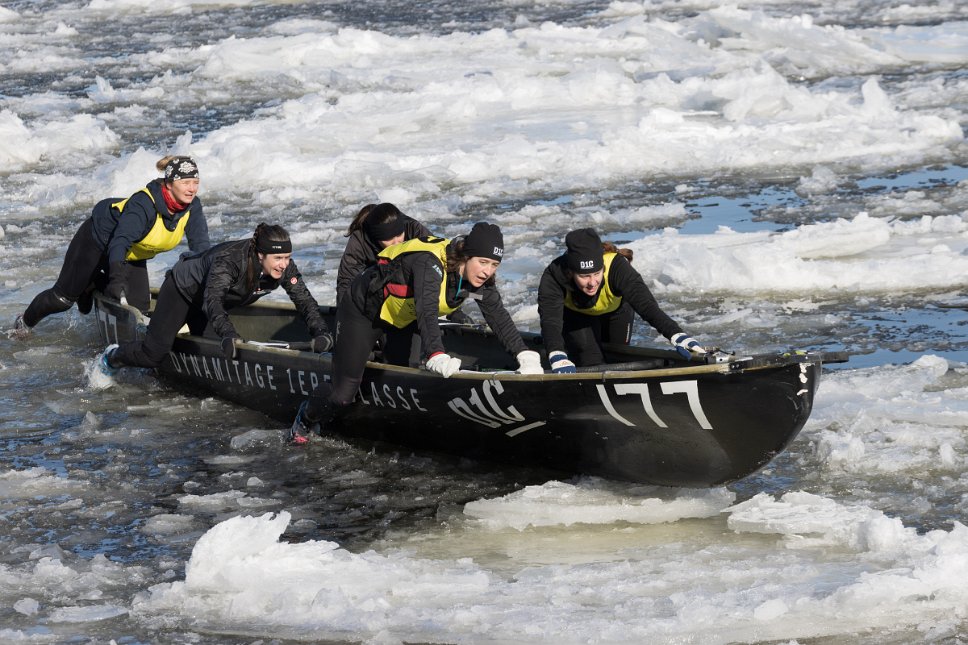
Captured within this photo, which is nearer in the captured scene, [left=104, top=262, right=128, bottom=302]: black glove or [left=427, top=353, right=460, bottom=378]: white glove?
[left=427, top=353, right=460, bottom=378]: white glove

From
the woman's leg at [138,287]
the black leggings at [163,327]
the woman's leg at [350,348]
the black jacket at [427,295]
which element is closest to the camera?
the black jacket at [427,295]

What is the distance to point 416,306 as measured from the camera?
6781mm

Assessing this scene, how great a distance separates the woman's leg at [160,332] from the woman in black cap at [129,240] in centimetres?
52

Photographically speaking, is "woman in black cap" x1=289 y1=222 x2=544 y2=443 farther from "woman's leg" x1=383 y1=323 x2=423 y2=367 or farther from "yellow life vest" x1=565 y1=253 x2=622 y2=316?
"yellow life vest" x1=565 y1=253 x2=622 y2=316

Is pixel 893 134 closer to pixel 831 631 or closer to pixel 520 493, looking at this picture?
pixel 520 493

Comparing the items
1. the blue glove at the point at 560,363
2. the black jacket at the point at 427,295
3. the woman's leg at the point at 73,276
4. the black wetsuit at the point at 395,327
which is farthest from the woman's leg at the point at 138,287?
the blue glove at the point at 560,363

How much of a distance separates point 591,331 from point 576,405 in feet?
3.07

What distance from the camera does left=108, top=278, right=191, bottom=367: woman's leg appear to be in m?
8.59

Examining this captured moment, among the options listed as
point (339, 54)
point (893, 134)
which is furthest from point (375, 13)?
point (893, 134)

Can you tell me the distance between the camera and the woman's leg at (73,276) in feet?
31.4

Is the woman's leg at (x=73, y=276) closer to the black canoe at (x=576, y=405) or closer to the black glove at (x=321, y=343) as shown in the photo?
the black canoe at (x=576, y=405)

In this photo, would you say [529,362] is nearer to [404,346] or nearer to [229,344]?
[404,346]

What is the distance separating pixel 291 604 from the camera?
A: 552 cm

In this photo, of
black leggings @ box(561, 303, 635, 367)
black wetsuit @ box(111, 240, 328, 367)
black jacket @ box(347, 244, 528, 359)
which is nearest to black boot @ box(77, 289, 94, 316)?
black wetsuit @ box(111, 240, 328, 367)
